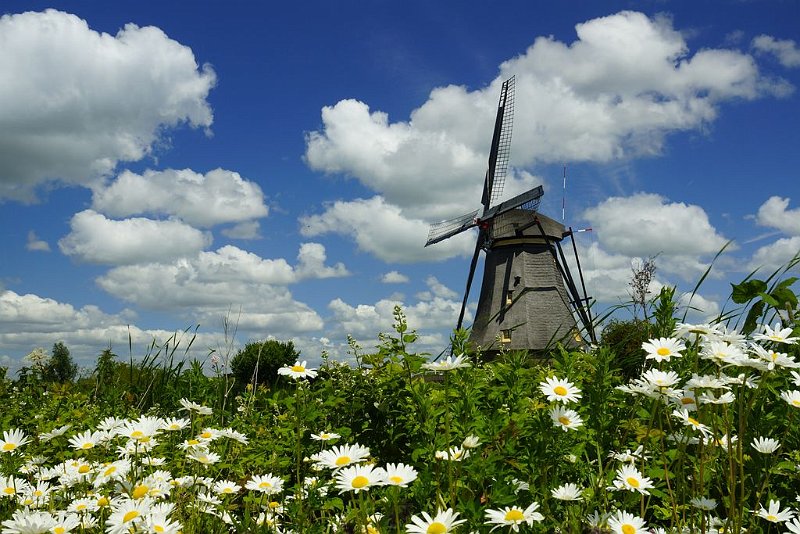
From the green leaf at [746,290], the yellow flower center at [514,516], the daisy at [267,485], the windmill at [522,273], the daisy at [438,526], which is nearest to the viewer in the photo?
the daisy at [438,526]

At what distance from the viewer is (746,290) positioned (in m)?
4.23

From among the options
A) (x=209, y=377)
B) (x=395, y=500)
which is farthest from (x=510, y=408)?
(x=209, y=377)

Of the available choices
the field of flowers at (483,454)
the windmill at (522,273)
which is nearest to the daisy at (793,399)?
the field of flowers at (483,454)

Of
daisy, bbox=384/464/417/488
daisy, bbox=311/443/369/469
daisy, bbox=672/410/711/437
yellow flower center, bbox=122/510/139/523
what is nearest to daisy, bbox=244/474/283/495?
daisy, bbox=311/443/369/469

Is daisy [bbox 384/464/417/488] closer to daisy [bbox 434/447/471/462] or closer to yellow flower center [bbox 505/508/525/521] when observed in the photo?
daisy [bbox 434/447/471/462]

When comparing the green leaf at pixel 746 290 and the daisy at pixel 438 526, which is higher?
the green leaf at pixel 746 290

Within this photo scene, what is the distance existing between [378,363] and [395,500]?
220 centimetres

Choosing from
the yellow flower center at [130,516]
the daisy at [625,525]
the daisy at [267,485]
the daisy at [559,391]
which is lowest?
the daisy at [625,525]

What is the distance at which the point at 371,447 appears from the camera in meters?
4.15

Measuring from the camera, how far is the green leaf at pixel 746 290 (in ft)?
13.8

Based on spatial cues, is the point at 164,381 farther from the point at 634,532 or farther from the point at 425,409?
the point at 634,532

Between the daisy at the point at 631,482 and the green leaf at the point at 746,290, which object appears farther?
the green leaf at the point at 746,290

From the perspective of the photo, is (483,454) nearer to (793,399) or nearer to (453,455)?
(453,455)

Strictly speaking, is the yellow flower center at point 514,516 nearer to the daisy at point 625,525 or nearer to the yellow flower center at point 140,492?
the daisy at point 625,525
